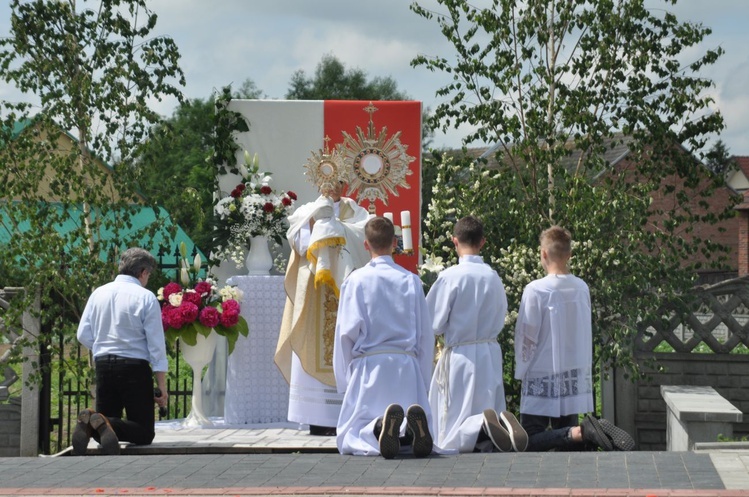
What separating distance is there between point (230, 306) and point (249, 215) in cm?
102

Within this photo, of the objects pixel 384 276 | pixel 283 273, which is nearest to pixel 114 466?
pixel 384 276

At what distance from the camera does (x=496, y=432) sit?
29.4 ft

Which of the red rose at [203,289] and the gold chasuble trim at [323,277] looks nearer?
the gold chasuble trim at [323,277]

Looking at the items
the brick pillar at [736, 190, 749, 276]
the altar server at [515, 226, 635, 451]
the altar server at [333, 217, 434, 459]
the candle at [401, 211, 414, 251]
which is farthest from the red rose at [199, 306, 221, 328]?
the brick pillar at [736, 190, 749, 276]

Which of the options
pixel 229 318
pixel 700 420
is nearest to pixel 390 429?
pixel 700 420

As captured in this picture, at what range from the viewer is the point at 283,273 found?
505 inches

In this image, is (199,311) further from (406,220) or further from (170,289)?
(406,220)

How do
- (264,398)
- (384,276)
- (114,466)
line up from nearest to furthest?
1. (114,466)
2. (384,276)
3. (264,398)

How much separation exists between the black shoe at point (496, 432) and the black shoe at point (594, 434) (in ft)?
1.72

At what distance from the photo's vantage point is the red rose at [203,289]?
39.3 ft

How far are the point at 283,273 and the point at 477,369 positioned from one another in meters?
3.84

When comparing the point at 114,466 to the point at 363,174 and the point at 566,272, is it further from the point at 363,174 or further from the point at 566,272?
the point at 363,174

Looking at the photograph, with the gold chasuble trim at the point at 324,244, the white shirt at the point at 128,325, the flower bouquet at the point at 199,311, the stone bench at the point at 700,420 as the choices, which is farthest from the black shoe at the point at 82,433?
the stone bench at the point at 700,420

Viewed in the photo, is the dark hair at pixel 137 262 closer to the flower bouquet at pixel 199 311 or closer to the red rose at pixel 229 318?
the flower bouquet at pixel 199 311
